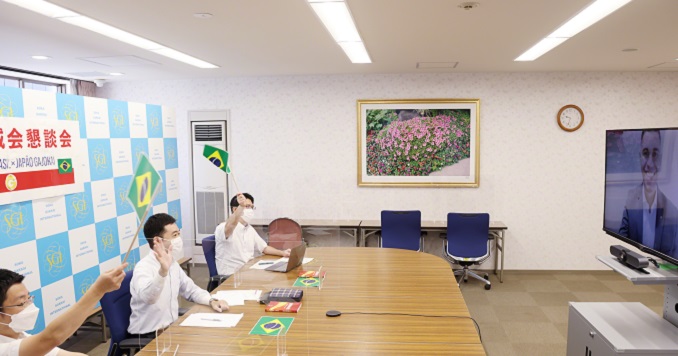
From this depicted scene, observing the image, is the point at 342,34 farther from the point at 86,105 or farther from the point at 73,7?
the point at 86,105

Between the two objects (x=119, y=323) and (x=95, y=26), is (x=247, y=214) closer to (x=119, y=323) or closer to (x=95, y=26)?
(x=119, y=323)

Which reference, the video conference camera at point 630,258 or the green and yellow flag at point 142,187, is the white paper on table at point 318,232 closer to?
the video conference camera at point 630,258

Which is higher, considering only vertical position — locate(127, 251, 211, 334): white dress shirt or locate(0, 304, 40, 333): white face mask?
locate(0, 304, 40, 333): white face mask

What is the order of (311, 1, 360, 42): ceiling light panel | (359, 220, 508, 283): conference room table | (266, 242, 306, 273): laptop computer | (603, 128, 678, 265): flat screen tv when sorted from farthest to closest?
(359, 220, 508, 283): conference room table < (266, 242, 306, 273): laptop computer < (311, 1, 360, 42): ceiling light panel < (603, 128, 678, 265): flat screen tv

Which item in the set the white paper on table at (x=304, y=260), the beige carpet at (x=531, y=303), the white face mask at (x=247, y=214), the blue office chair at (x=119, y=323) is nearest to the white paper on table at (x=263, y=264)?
the white paper on table at (x=304, y=260)

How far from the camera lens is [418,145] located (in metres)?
6.19

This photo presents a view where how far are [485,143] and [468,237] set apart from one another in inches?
58.1

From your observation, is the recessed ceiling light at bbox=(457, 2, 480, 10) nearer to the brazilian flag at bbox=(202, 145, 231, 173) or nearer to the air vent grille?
the brazilian flag at bbox=(202, 145, 231, 173)

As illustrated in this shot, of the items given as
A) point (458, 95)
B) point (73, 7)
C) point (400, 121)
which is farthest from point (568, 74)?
point (73, 7)

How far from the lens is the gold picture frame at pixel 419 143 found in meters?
6.10

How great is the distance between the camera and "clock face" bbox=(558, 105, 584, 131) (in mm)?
5969

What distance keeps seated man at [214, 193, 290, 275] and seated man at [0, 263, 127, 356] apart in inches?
76.3

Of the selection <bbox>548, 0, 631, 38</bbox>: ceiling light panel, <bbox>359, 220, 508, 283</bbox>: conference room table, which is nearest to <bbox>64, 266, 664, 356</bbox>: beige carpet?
<bbox>359, 220, 508, 283</bbox>: conference room table

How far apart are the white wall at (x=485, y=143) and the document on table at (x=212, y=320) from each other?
3.75 meters
